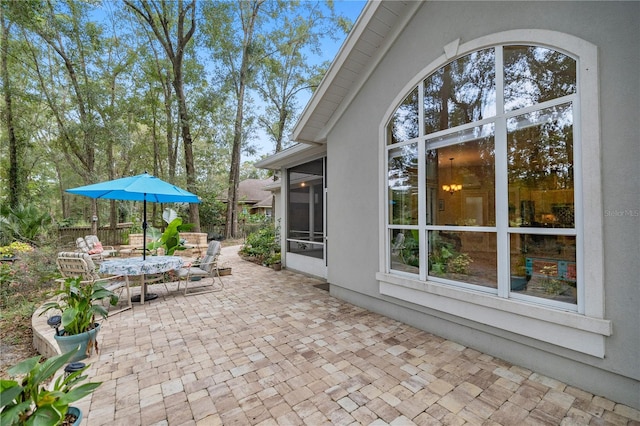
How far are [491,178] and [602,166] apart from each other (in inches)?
42.3

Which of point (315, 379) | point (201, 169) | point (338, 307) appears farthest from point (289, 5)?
point (315, 379)

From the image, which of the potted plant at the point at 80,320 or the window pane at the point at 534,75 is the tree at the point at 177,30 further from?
the window pane at the point at 534,75

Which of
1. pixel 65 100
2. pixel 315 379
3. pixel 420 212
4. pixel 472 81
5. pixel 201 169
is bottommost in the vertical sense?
pixel 315 379

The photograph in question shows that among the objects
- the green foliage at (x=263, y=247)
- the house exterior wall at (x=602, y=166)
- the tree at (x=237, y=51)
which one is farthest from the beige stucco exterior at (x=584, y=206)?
the tree at (x=237, y=51)

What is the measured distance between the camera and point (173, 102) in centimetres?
1545

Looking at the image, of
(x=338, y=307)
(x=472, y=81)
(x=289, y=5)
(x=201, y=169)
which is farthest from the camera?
(x=201, y=169)

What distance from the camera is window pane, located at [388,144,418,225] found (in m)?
4.55

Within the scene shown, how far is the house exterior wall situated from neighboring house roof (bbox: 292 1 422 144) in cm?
18

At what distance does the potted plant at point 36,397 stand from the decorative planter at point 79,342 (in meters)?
1.75

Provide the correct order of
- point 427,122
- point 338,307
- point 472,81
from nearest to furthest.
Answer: point 472,81, point 427,122, point 338,307

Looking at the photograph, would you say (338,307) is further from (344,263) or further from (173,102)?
(173,102)

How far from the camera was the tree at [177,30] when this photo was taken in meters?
13.6

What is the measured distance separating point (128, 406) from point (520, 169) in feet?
16.6

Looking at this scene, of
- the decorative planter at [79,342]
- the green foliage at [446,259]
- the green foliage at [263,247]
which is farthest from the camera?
the green foliage at [263,247]
